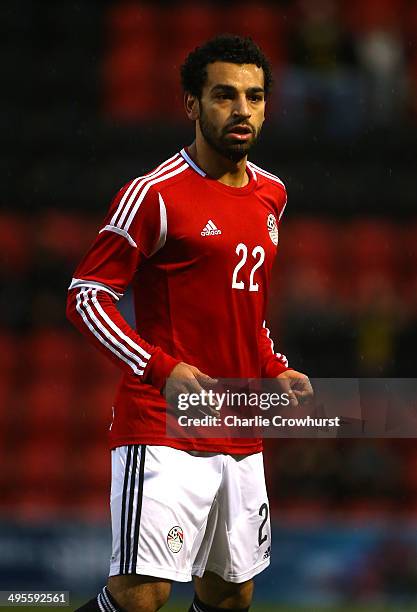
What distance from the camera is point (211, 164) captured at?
4008 millimetres

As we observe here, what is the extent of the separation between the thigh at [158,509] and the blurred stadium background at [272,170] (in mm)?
3528

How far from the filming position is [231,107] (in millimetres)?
3875

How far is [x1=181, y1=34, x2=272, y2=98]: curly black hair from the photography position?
3930 mm

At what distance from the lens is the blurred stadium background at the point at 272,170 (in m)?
8.56

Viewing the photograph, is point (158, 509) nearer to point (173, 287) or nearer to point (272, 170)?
point (173, 287)

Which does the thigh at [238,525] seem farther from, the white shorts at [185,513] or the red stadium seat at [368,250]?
the red stadium seat at [368,250]

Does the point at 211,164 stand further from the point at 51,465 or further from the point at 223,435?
the point at 51,465

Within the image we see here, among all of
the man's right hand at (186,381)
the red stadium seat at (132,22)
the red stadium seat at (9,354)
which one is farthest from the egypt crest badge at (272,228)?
the red stadium seat at (132,22)

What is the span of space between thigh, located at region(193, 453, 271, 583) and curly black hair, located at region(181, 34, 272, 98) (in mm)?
1236

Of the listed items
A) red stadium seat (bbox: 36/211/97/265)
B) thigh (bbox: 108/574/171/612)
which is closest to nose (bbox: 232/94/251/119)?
thigh (bbox: 108/574/171/612)

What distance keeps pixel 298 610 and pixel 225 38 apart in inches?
156

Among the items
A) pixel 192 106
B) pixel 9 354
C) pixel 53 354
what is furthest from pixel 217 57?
pixel 9 354

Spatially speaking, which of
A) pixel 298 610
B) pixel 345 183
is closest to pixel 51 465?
pixel 298 610

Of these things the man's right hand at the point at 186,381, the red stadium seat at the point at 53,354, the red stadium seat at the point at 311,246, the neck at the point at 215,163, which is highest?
the red stadium seat at the point at 311,246
